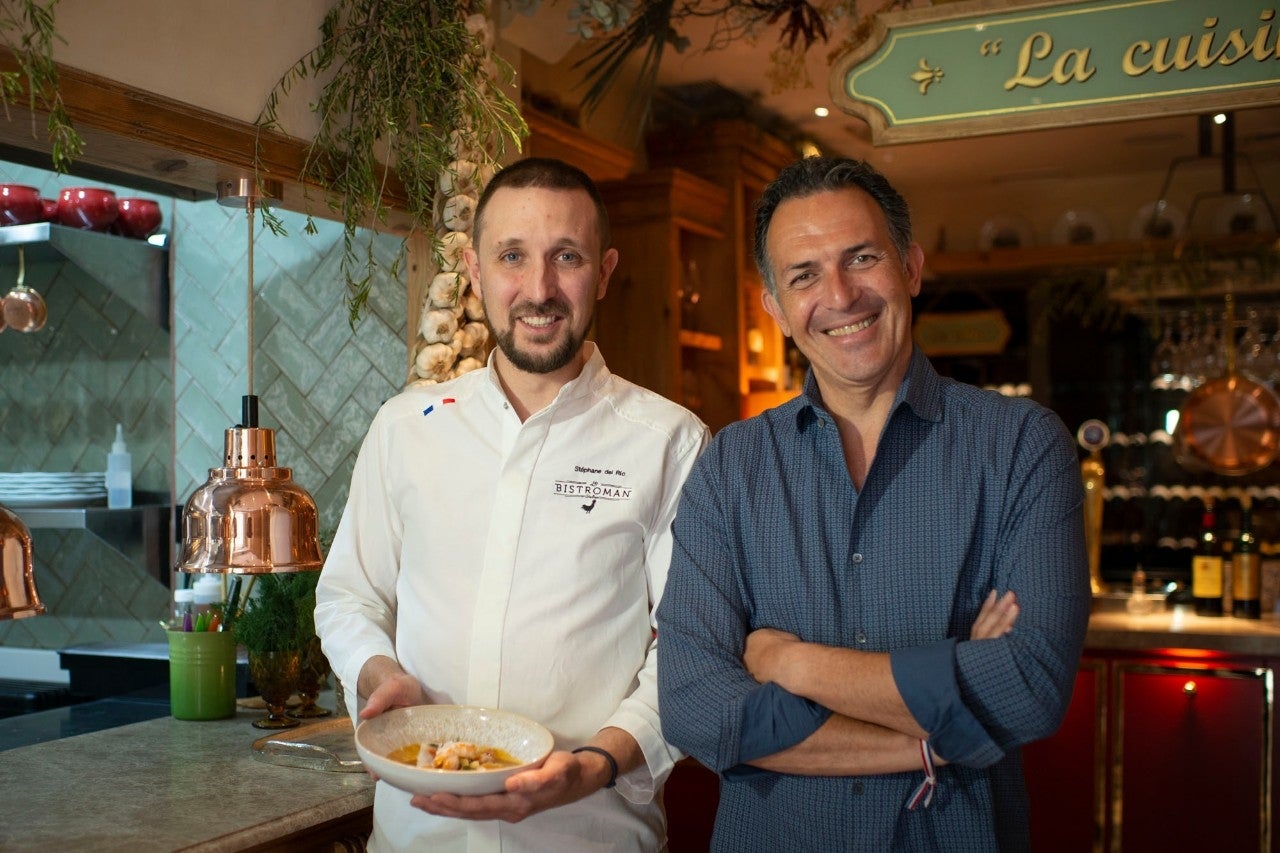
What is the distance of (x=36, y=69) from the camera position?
198 centimetres

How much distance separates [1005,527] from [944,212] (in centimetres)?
654

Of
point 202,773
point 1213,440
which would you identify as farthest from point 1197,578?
point 202,773

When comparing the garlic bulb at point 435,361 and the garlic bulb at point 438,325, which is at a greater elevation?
the garlic bulb at point 438,325

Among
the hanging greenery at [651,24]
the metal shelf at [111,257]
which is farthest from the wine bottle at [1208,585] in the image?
the metal shelf at [111,257]

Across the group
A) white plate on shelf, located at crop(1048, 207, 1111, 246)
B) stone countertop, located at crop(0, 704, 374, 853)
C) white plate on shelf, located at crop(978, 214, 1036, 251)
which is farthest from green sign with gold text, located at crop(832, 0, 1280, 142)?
white plate on shelf, located at crop(978, 214, 1036, 251)

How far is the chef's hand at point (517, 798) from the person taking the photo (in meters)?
1.64

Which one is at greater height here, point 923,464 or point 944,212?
point 944,212

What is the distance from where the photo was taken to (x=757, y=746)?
1693 mm

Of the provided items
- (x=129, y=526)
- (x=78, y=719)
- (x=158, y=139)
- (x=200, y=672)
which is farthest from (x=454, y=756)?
(x=129, y=526)

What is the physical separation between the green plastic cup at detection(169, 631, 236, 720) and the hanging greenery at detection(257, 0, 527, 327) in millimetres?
764

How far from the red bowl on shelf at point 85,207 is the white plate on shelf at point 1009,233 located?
5.28 m

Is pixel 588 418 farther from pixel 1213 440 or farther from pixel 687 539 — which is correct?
pixel 1213 440

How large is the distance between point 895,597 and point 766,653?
7.8 inches

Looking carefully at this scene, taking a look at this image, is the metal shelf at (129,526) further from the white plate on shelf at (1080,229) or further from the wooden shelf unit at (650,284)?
the white plate on shelf at (1080,229)
